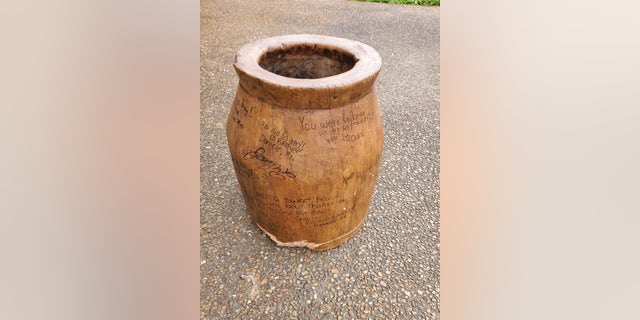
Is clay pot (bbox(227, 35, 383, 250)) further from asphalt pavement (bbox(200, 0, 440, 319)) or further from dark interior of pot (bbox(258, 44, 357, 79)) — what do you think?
asphalt pavement (bbox(200, 0, 440, 319))

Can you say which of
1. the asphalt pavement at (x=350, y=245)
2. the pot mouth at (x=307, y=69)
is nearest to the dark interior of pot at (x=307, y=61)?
the pot mouth at (x=307, y=69)

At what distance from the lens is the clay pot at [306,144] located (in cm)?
186

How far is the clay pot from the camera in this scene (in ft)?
6.10

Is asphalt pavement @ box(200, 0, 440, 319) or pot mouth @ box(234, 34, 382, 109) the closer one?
pot mouth @ box(234, 34, 382, 109)

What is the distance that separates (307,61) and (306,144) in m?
0.77

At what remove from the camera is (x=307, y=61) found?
96.8 inches

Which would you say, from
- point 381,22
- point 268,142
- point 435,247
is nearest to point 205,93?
Result: point 268,142

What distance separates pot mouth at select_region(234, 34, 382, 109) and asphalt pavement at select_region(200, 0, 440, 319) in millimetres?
896
